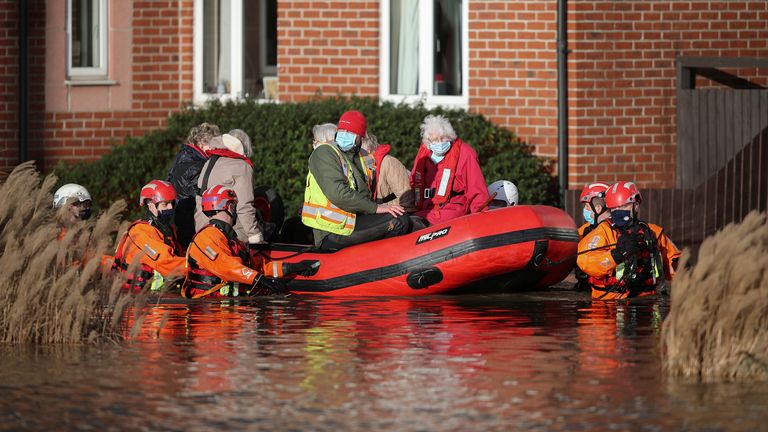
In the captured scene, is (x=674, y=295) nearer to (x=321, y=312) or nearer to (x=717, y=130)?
(x=321, y=312)

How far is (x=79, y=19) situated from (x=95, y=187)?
275cm

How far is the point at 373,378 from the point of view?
9.34 metres

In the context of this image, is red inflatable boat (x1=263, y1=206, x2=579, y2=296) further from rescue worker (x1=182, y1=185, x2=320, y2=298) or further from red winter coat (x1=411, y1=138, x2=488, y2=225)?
red winter coat (x1=411, y1=138, x2=488, y2=225)

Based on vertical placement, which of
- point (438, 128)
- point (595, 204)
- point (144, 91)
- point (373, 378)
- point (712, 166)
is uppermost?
point (144, 91)

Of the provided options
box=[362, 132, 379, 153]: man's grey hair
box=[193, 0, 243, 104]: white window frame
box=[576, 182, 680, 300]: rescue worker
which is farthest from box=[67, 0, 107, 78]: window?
box=[576, 182, 680, 300]: rescue worker

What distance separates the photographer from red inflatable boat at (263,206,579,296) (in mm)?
13641

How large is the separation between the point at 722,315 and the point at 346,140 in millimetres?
5456

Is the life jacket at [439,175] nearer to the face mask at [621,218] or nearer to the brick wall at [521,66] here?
the face mask at [621,218]

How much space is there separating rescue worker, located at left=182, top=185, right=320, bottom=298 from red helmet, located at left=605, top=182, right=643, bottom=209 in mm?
2835

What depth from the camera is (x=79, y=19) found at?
2055 cm

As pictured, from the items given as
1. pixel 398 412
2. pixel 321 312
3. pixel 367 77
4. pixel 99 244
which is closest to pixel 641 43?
pixel 367 77

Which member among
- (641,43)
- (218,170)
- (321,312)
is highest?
(641,43)

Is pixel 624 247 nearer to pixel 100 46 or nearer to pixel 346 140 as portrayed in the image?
pixel 346 140

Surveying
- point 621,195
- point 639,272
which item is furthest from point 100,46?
point 639,272
